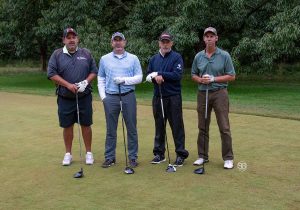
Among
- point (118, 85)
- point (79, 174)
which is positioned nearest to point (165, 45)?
point (118, 85)

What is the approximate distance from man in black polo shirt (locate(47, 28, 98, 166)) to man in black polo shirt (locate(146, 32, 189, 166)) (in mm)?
844

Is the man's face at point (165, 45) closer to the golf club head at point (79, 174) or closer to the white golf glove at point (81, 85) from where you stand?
the white golf glove at point (81, 85)

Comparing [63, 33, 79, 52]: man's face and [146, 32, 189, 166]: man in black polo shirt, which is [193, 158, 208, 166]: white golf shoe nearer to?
Answer: [146, 32, 189, 166]: man in black polo shirt

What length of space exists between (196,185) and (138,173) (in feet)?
2.90

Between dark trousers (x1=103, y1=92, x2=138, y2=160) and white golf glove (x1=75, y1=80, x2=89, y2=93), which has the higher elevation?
white golf glove (x1=75, y1=80, x2=89, y2=93)

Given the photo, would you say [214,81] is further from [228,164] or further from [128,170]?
[128,170]

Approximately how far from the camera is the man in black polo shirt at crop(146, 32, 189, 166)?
20.5 ft

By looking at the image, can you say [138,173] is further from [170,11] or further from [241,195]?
[170,11]

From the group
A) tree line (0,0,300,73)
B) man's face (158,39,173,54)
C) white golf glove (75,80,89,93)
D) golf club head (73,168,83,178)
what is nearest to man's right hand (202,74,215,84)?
man's face (158,39,173,54)

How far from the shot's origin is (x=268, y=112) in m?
10.8

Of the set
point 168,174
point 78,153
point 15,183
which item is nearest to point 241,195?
point 168,174

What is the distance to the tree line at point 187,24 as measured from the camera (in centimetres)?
1711

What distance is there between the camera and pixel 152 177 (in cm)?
574

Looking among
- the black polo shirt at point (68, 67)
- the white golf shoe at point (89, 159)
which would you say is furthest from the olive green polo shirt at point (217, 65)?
the white golf shoe at point (89, 159)
